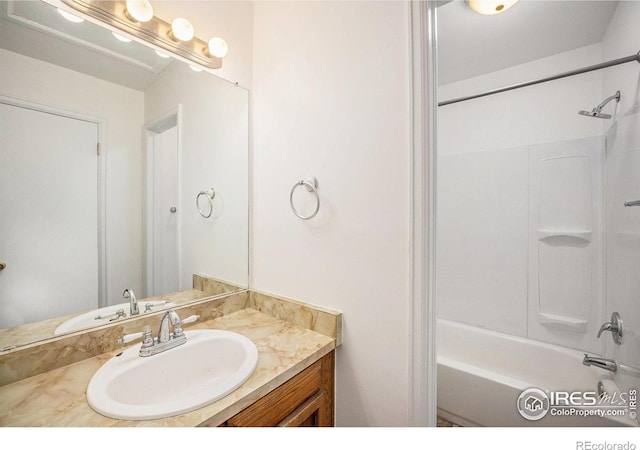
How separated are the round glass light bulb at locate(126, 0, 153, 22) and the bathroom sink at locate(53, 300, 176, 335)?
108cm

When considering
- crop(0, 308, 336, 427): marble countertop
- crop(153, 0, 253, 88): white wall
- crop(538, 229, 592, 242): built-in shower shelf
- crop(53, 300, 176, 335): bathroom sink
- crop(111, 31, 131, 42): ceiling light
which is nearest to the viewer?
crop(0, 308, 336, 427): marble countertop

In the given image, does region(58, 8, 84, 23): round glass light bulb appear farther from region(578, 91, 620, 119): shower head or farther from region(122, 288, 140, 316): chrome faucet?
region(578, 91, 620, 119): shower head

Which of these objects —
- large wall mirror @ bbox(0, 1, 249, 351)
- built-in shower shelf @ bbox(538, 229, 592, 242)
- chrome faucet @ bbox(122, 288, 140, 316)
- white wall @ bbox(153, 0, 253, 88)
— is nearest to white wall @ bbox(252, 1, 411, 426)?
white wall @ bbox(153, 0, 253, 88)

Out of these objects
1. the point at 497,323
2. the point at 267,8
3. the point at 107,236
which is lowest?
the point at 497,323

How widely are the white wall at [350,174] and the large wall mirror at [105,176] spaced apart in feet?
0.91

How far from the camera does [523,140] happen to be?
1.84 m

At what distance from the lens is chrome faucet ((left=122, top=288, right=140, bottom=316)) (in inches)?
38.3

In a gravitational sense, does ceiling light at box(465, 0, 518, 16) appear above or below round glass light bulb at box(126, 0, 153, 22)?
above

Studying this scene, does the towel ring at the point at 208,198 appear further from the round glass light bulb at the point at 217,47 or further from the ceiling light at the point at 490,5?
the ceiling light at the point at 490,5

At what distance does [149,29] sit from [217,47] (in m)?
0.25

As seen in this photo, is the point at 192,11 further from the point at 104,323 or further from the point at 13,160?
the point at 104,323

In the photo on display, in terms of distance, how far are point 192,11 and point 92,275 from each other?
116 cm

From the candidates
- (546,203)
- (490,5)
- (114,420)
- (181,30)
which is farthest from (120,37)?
(546,203)

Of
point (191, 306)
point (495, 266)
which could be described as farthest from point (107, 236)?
point (495, 266)
